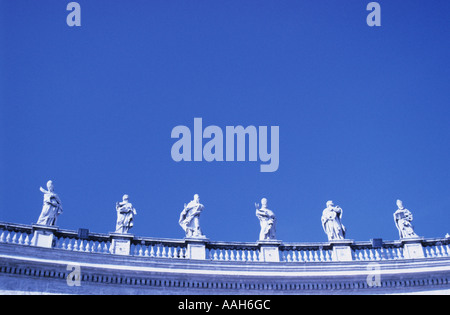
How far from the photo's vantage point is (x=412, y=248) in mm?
26984

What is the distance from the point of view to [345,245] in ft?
88.1

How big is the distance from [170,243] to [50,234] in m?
5.47

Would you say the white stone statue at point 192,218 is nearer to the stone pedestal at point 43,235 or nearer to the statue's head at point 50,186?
the stone pedestal at point 43,235

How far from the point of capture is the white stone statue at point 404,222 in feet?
91.4

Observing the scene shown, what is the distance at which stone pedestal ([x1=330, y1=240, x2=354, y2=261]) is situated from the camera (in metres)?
26.5

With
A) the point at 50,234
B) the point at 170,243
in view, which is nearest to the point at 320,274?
the point at 170,243

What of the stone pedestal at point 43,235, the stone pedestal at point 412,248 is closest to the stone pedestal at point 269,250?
the stone pedestal at point 412,248

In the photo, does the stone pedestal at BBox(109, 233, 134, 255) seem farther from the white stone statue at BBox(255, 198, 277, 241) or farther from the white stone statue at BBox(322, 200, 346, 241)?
the white stone statue at BBox(322, 200, 346, 241)

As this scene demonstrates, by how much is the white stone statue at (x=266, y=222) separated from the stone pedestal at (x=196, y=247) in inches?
120

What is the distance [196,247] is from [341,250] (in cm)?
717
